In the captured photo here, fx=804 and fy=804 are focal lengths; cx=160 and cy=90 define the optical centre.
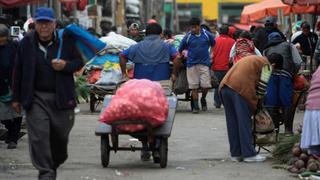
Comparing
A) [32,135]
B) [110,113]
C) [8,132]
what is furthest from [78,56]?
[8,132]

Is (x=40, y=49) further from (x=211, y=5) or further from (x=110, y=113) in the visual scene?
(x=211, y=5)

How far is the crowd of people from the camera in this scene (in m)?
8.08

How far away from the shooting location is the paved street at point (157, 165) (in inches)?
389

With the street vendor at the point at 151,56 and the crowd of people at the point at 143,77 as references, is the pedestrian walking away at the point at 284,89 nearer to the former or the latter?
the crowd of people at the point at 143,77

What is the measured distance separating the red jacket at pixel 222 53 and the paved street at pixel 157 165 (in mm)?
4057

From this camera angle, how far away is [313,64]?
17109 mm

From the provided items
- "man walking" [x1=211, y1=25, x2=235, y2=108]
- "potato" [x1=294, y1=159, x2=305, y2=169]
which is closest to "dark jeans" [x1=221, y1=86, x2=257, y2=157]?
"potato" [x1=294, y1=159, x2=305, y2=169]

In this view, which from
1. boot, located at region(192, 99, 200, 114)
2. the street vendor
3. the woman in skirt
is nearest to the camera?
the woman in skirt

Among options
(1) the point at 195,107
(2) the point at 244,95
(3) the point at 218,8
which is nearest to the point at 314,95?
(2) the point at 244,95

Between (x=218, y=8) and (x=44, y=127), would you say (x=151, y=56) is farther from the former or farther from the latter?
(x=218, y=8)

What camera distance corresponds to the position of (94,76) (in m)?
17.0

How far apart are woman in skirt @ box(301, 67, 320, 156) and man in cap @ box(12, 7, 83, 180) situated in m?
2.88

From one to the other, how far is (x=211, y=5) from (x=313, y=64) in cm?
6567

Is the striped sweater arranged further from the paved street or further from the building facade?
the building facade
